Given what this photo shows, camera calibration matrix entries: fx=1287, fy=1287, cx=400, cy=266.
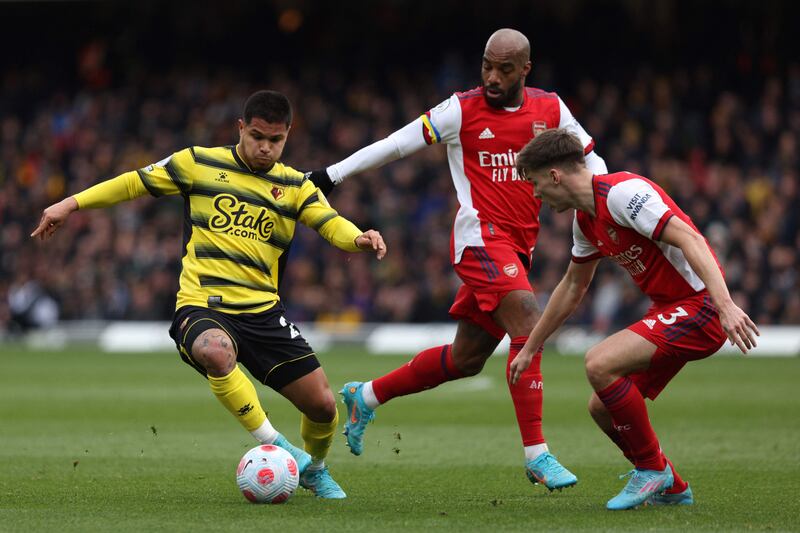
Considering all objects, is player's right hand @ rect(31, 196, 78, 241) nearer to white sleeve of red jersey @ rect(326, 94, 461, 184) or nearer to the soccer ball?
the soccer ball

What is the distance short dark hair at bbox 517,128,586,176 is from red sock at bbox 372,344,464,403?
1997mm

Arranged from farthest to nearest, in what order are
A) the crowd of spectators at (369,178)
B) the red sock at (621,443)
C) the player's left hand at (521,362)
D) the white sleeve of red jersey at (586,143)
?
the crowd of spectators at (369,178), the white sleeve of red jersey at (586,143), the player's left hand at (521,362), the red sock at (621,443)

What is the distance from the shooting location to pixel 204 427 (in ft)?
37.0

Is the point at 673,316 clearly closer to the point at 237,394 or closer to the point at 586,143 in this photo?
the point at 586,143

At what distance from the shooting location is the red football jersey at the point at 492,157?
777 cm

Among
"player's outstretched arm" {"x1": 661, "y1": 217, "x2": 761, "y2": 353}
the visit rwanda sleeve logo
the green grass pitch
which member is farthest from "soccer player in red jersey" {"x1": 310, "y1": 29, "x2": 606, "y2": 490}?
"player's outstretched arm" {"x1": 661, "y1": 217, "x2": 761, "y2": 353}

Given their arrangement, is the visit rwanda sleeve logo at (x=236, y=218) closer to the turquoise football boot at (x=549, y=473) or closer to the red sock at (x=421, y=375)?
the red sock at (x=421, y=375)

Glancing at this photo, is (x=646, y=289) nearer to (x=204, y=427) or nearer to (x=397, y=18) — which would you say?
(x=204, y=427)

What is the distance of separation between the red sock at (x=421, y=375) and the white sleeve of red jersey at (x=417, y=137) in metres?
1.27

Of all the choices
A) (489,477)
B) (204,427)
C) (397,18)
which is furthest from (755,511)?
(397,18)

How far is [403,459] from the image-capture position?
8.90m

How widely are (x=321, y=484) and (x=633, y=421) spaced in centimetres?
181

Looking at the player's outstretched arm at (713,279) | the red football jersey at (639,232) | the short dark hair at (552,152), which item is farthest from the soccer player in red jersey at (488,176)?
the player's outstretched arm at (713,279)

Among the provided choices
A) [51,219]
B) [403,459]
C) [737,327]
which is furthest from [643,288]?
[51,219]
